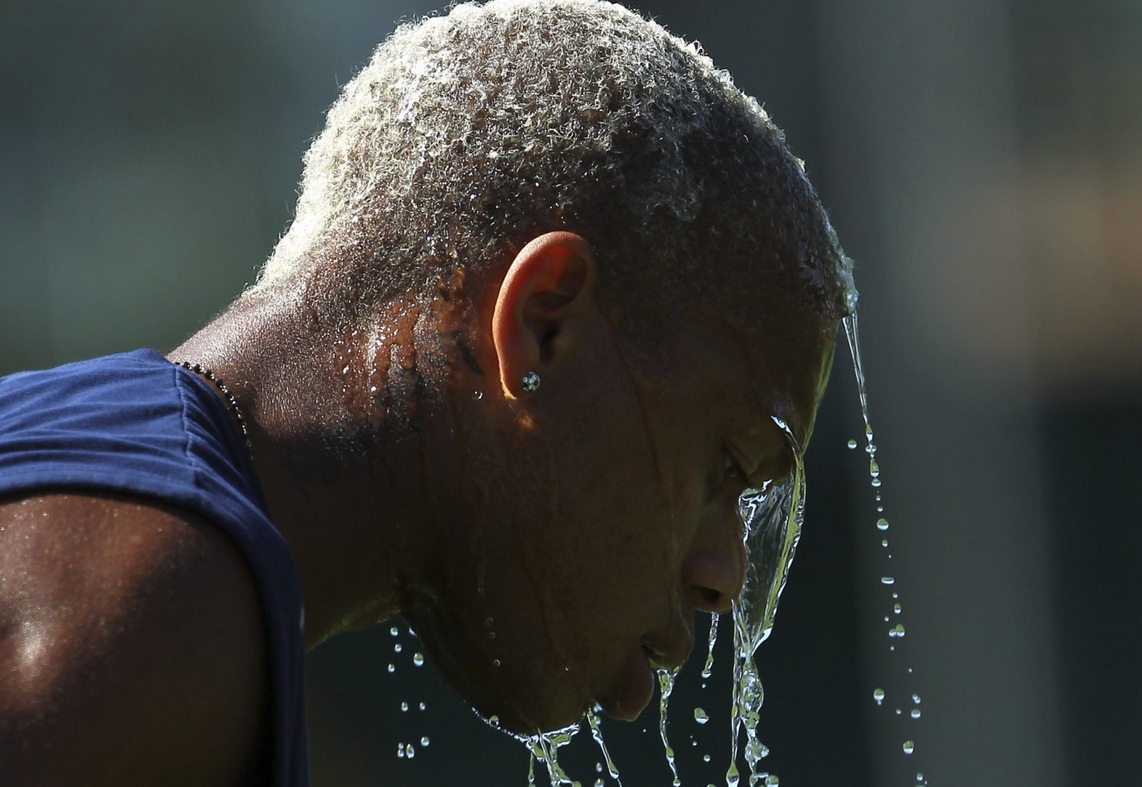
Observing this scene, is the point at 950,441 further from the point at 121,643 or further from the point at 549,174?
the point at 121,643

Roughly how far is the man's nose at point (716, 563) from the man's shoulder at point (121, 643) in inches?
35.3

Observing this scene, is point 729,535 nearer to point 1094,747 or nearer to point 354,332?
point 354,332

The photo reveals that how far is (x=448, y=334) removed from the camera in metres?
2.13

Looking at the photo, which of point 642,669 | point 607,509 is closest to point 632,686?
point 642,669

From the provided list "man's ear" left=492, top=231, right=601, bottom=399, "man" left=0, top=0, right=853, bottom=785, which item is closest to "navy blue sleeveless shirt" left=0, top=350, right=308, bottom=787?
"man" left=0, top=0, right=853, bottom=785

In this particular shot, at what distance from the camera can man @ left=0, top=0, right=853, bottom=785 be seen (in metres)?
2.06

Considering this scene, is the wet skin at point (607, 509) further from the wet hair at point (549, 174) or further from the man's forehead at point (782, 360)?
the wet hair at point (549, 174)

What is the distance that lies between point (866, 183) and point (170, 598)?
4.67 metres

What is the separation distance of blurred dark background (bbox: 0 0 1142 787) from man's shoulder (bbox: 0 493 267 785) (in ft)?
13.8

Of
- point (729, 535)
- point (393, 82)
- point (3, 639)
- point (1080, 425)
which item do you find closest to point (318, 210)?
point (393, 82)

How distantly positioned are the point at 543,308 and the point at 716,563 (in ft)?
1.78

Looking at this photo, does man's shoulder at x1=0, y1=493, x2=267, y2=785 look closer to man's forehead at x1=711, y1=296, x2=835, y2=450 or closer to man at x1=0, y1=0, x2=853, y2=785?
man at x1=0, y1=0, x2=853, y2=785

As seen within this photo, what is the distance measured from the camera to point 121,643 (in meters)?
1.50

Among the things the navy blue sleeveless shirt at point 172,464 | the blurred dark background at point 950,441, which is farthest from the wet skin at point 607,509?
the blurred dark background at point 950,441
